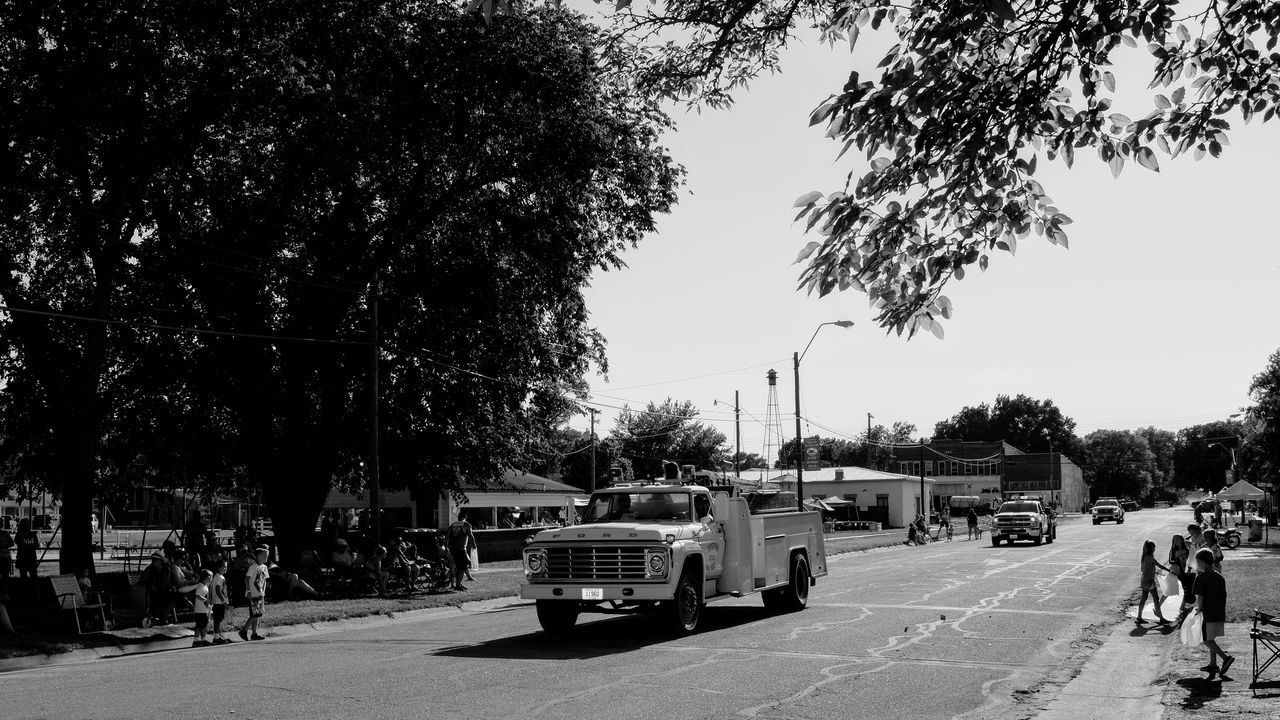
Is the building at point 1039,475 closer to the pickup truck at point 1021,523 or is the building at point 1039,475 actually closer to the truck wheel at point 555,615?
the pickup truck at point 1021,523

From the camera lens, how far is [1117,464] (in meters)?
177

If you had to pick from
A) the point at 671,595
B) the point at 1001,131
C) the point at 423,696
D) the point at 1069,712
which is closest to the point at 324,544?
the point at 671,595

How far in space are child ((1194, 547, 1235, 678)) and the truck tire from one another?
6644 millimetres

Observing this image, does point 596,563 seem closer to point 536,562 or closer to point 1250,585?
point 536,562

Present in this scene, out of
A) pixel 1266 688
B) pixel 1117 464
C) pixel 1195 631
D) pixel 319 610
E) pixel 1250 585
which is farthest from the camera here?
pixel 1117 464

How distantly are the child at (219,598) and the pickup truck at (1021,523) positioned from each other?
121 feet

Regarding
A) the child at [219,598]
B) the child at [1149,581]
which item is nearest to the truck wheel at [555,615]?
the child at [219,598]

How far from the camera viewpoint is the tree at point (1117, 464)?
17512 cm

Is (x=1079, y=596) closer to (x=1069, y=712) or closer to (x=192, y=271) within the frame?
(x=1069, y=712)

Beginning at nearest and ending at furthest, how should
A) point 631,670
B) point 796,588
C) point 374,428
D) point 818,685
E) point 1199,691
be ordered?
point 1199,691 → point 818,685 → point 631,670 → point 796,588 → point 374,428

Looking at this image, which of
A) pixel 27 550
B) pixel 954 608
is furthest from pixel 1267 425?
pixel 27 550

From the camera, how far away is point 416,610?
21.9 m

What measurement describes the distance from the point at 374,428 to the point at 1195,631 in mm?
19079

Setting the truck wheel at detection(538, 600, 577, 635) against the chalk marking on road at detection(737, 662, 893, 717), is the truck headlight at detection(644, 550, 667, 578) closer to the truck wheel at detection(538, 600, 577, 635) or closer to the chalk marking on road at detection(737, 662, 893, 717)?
the truck wheel at detection(538, 600, 577, 635)
